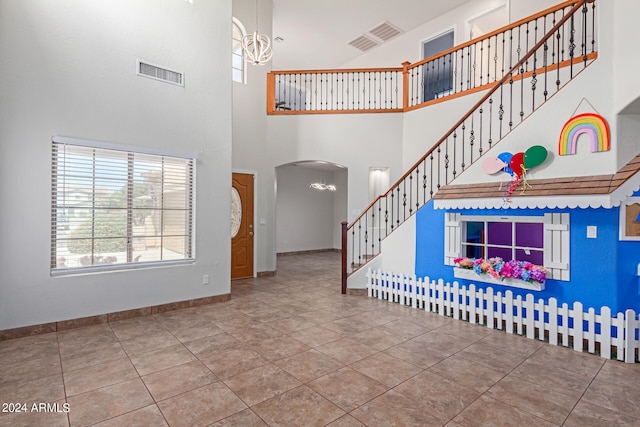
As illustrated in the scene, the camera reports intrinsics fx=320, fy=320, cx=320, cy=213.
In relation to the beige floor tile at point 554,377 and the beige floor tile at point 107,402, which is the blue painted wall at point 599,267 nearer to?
the beige floor tile at point 554,377

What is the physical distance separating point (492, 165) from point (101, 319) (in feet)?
18.1

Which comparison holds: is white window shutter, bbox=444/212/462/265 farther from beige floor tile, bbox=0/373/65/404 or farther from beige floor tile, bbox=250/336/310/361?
beige floor tile, bbox=0/373/65/404

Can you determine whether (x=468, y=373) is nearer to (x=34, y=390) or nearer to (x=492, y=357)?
(x=492, y=357)

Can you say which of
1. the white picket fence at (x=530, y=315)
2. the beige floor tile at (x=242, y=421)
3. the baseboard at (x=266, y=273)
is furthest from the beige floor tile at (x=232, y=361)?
the baseboard at (x=266, y=273)

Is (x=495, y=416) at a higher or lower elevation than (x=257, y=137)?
lower

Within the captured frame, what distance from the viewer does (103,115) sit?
423 cm

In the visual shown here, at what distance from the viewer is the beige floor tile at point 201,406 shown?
2.24 m

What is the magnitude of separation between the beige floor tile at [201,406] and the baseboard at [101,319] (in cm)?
243


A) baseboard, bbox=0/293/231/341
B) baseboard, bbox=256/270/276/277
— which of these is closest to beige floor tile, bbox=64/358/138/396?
baseboard, bbox=0/293/231/341

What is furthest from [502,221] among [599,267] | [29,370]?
[29,370]

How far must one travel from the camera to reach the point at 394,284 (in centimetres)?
542

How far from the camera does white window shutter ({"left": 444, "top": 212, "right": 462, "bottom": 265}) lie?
15.1ft

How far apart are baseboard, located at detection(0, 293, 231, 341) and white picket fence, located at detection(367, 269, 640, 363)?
317 centimetres

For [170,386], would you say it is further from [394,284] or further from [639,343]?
[639,343]
